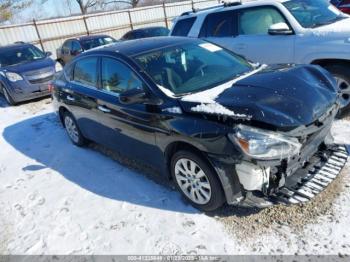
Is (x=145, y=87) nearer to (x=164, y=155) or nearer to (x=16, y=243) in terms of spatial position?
(x=164, y=155)

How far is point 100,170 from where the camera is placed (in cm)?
471

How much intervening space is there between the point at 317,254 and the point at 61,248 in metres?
2.38

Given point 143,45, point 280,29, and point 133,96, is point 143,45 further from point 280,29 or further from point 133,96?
point 280,29

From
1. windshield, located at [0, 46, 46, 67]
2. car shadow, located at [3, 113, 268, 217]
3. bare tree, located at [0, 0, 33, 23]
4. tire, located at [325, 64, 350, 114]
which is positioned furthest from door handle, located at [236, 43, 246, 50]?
bare tree, located at [0, 0, 33, 23]

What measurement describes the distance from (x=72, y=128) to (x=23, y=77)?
4.47m

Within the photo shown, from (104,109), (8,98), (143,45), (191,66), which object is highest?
(143,45)

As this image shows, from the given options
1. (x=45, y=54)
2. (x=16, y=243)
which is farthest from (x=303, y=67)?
(x=45, y=54)

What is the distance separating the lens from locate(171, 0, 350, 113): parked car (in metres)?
4.90

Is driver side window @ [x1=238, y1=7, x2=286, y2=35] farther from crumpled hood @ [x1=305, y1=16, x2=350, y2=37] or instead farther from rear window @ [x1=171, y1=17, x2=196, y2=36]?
rear window @ [x1=171, y1=17, x2=196, y2=36]

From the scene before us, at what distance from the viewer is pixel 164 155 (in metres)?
3.56

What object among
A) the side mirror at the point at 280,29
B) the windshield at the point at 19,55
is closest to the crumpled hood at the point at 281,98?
the side mirror at the point at 280,29

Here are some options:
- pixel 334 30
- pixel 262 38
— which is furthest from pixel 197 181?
pixel 262 38

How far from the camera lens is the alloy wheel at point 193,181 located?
10.6 feet

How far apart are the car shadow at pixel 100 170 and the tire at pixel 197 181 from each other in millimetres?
168
